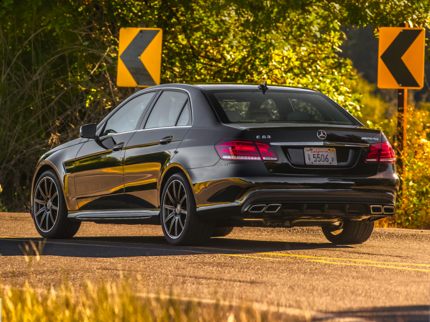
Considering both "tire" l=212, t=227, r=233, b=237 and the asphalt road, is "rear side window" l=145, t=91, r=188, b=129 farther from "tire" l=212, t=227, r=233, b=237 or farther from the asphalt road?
"tire" l=212, t=227, r=233, b=237

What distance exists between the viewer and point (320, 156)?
41.0 feet

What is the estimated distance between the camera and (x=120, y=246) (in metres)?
13.5

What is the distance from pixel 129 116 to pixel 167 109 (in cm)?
73

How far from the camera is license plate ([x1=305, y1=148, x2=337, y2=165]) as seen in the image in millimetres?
12453

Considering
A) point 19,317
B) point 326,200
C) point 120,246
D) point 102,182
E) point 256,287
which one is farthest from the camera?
point 102,182

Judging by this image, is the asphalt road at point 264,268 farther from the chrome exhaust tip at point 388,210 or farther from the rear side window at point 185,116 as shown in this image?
the rear side window at point 185,116

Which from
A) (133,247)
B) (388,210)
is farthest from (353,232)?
(133,247)

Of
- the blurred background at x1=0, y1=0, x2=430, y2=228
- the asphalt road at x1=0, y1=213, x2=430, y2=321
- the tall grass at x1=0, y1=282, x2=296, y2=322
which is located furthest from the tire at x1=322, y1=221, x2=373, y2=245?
the blurred background at x1=0, y1=0, x2=430, y2=228

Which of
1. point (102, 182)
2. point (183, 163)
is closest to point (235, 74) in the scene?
point (102, 182)

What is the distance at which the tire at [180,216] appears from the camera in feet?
41.7

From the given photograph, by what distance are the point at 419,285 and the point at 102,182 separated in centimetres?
509

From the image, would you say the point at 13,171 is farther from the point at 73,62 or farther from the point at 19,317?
the point at 19,317

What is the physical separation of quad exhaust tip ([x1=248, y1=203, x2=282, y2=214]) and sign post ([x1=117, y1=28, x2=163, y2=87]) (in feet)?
21.7

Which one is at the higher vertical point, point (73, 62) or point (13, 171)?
point (73, 62)
